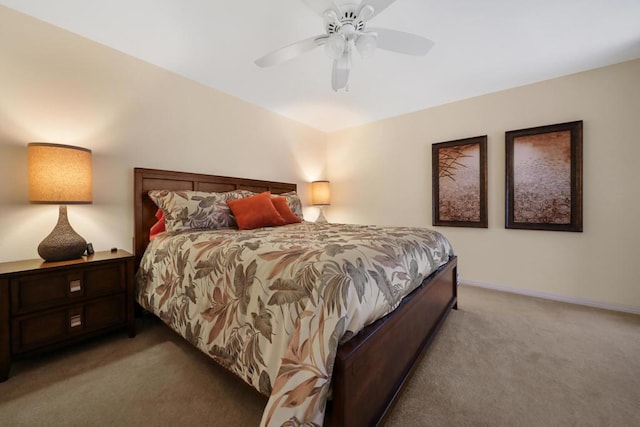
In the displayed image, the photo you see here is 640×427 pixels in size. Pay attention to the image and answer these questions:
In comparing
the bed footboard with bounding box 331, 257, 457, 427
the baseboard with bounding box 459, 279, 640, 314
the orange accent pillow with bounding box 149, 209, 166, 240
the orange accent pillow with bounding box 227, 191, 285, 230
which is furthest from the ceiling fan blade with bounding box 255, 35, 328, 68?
the baseboard with bounding box 459, 279, 640, 314

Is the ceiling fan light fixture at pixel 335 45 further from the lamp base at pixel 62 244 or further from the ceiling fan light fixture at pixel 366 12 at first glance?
the lamp base at pixel 62 244

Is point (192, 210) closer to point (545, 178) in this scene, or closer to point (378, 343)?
point (378, 343)

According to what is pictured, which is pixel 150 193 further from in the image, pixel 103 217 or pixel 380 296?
pixel 380 296

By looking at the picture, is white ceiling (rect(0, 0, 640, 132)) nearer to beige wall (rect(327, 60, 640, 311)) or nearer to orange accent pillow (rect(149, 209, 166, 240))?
beige wall (rect(327, 60, 640, 311))

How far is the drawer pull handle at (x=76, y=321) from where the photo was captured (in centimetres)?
166

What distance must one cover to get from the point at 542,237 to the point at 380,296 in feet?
9.11

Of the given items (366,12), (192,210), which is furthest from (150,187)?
A: (366,12)

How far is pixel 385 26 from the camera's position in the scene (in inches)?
75.3

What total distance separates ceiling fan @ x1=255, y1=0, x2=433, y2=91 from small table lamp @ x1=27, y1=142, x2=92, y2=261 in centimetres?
153

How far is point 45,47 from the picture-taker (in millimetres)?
1864

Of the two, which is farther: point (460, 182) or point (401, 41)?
point (460, 182)

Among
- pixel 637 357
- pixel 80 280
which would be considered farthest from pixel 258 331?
pixel 637 357

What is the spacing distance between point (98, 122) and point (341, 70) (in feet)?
6.91

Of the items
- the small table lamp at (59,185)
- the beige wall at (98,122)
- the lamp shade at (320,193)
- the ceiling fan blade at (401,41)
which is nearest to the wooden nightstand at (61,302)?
the small table lamp at (59,185)
